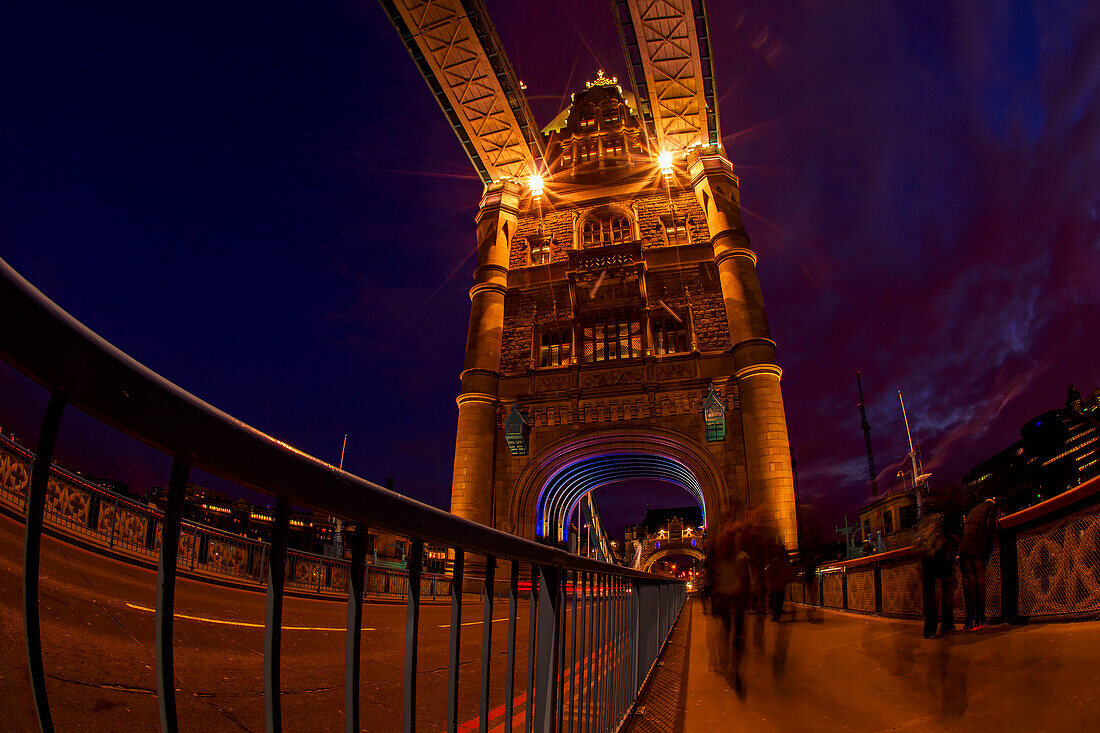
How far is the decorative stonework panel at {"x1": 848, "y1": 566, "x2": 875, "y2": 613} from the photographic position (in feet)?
30.5

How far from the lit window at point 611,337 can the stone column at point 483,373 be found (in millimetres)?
3396

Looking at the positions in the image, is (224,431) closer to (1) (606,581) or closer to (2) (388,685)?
(1) (606,581)

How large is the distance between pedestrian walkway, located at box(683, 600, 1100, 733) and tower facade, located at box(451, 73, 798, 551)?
445 inches

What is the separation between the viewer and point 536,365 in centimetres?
2027

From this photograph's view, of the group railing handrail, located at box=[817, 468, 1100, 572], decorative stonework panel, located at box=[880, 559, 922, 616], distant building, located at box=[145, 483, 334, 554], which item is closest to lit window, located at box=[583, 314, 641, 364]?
decorative stonework panel, located at box=[880, 559, 922, 616]

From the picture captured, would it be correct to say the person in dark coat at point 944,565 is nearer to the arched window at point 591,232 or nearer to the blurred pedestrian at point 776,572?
the blurred pedestrian at point 776,572

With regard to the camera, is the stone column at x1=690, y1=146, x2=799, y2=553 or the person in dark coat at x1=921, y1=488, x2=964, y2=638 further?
the stone column at x1=690, y1=146, x2=799, y2=553

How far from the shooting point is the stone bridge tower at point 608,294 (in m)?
18.0

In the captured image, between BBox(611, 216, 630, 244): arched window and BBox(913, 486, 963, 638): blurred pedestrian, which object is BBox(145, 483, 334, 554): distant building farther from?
BBox(611, 216, 630, 244): arched window

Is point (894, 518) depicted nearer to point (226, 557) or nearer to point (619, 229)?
point (619, 229)

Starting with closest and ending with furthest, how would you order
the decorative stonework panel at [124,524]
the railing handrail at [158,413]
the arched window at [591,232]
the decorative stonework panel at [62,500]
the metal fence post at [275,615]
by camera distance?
the railing handrail at [158,413]
the metal fence post at [275,615]
the decorative stonework panel at [62,500]
the decorative stonework panel at [124,524]
the arched window at [591,232]

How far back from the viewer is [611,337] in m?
21.4

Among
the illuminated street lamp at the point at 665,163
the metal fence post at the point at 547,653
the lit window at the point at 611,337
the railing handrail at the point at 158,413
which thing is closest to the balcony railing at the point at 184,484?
the railing handrail at the point at 158,413

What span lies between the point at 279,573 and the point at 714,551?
22.4 feet
